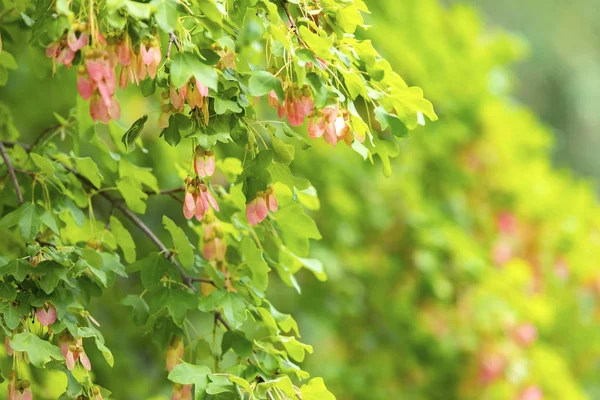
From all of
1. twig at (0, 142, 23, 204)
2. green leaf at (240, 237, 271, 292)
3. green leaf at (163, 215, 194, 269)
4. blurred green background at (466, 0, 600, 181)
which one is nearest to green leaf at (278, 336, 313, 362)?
green leaf at (240, 237, 271, 292)

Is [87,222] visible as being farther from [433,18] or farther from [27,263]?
[433,18]

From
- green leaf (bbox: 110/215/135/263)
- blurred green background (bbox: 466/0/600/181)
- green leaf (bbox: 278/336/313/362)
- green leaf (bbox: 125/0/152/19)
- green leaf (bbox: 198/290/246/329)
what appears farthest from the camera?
blurred green background (bbox: 466/0/600/181)

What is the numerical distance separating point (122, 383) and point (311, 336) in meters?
0.84

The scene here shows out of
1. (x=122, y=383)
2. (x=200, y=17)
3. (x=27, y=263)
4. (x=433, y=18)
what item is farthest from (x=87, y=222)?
(x=433, y=18)

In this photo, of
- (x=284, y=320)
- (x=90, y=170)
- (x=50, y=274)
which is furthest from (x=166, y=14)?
(x=284, y=320)

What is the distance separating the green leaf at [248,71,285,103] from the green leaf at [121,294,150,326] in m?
0.55

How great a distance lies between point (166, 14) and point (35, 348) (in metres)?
0.56

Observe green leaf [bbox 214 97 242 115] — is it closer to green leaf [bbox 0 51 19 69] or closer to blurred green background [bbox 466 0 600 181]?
green leaf [bbox 0 51 19 69]

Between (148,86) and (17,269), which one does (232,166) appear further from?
(17,269)

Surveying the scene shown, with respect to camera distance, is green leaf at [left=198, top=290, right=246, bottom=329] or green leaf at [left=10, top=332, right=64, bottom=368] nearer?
green leaf at [left=10, top=332, right=64, bottom=368]

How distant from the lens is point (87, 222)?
6.19 ft

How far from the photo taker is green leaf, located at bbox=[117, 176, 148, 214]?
5.95 ft

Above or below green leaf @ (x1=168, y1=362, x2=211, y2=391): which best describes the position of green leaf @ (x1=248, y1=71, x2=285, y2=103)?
above

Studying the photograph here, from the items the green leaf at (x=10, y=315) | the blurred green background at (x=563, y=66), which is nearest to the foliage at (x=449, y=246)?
the green leaf at (x=10, y=315)
